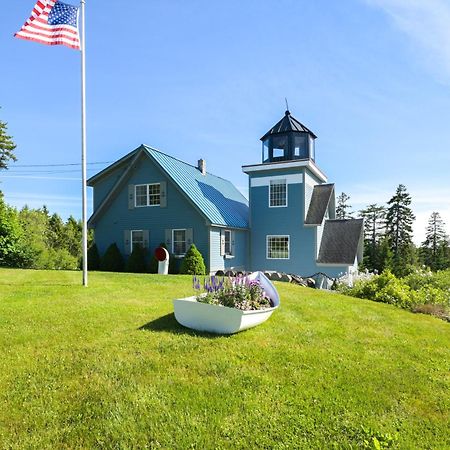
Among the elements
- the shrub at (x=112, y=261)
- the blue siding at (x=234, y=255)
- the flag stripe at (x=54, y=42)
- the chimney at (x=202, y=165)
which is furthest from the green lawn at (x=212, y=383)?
the chimney at (x=202, y=165)

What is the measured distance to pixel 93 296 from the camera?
8.70m

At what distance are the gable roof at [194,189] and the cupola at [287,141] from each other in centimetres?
355

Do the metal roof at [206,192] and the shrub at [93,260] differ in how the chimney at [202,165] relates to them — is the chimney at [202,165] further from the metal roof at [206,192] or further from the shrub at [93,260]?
the shrub at [93,260]

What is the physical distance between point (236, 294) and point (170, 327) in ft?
4.22

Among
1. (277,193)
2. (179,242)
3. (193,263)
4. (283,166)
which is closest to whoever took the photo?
(193,263)

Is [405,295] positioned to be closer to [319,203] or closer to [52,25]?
[319,203]

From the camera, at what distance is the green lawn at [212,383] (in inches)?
139

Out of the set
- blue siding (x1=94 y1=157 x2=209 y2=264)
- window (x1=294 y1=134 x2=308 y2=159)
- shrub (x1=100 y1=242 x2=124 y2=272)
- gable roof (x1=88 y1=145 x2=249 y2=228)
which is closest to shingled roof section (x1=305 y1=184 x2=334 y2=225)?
window (x1=294 y1=134 x2=308 y2=159)

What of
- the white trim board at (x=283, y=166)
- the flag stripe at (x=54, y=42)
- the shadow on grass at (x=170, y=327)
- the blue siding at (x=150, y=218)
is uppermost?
the flag stripe at (x=54, y=42)

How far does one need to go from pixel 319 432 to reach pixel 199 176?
19035mm

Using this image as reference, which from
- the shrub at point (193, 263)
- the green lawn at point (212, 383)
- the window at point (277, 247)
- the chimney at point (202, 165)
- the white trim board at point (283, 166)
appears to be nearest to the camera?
the green lawn at point (212, 383)

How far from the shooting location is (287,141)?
817 inches

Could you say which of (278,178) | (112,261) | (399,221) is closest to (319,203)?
(278,178)

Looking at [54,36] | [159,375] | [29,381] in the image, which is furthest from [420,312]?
[54,36]
